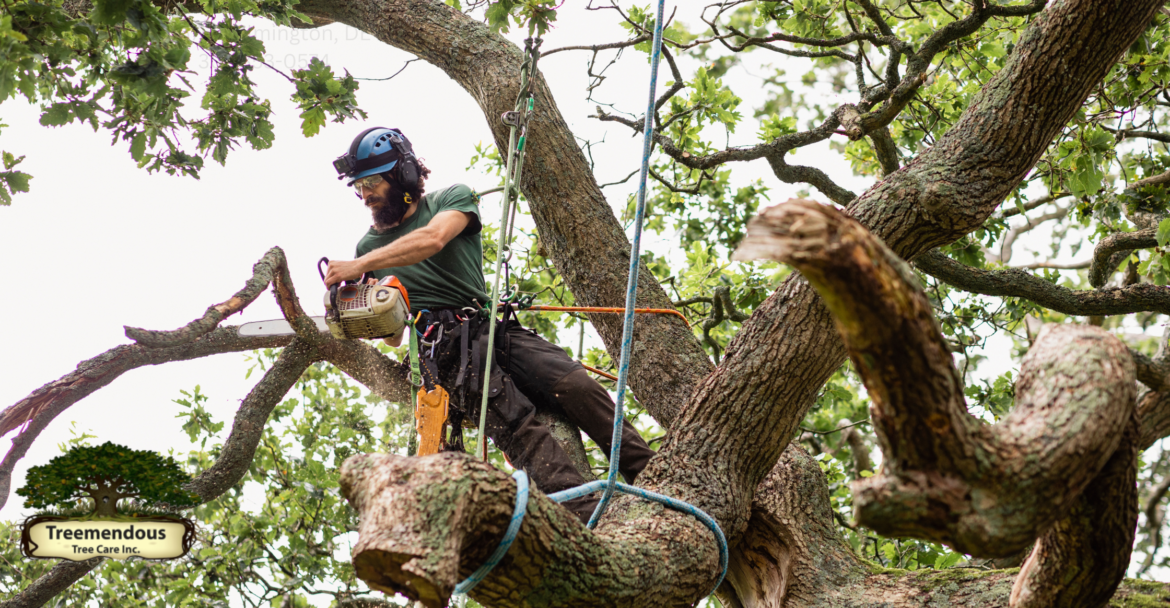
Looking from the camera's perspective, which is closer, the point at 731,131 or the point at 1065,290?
the point at 1065,290

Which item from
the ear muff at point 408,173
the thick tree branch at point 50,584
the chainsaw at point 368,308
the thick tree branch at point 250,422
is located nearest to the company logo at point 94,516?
the thick tree branch at point 250,422

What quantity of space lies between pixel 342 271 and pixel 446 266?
516 millimetres

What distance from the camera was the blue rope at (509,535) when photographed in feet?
6.48

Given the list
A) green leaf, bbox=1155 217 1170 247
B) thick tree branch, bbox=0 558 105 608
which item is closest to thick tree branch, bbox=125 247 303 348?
thick tree branch, bbox=0 558 105 608

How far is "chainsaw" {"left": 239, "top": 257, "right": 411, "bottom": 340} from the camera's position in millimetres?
3512

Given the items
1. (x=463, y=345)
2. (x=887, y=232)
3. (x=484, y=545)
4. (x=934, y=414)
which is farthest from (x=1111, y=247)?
(x=484, y=545)

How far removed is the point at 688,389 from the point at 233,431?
222 cm

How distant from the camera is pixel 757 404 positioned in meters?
2.91

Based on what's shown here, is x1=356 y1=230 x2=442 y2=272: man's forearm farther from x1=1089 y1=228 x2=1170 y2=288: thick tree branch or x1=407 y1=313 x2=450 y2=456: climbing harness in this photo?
x1=1089 y1=228 x2=1170 y2=288: thick tree branch

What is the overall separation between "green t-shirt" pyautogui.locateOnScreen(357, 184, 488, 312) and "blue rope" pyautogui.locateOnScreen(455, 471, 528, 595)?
6.28ft

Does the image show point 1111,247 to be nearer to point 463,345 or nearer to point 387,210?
point 463,345

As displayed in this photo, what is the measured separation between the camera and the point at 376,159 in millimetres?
3949

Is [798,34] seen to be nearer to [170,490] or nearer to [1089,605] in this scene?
[1089,605]

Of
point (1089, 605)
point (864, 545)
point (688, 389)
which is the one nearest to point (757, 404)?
point (688, 389)
